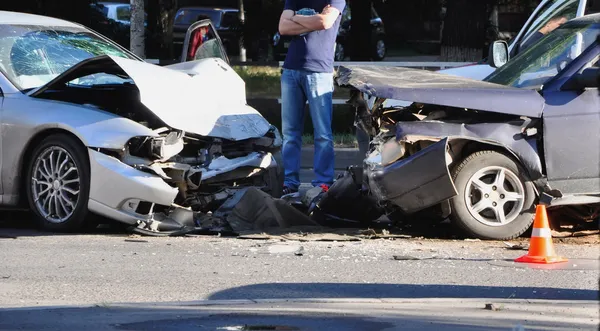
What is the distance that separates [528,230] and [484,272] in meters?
1.50

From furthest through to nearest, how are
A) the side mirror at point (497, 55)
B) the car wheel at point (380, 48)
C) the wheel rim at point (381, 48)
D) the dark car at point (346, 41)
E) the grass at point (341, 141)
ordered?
1. the wheel rim at point (381, 48)
2. the car wheel at point (380, 48)
3. the dark car at point (346, 41)
4. the grass at point (341, 141)
5. the side mirror at point (497, 55)

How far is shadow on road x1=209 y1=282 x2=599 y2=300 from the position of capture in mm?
6391

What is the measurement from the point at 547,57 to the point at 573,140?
1.00m

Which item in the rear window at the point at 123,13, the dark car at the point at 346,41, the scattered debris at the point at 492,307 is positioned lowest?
the dark car at the point at 346,41

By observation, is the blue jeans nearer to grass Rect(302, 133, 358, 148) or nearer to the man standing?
the man standing

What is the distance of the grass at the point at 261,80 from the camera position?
2081 centimetres

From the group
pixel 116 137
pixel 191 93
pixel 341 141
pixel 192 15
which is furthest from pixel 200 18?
pixel 116 137

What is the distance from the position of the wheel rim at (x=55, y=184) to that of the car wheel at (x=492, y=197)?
2.85 m

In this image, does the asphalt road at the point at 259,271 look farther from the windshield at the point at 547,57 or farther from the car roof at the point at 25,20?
the car roof at the point at 25,20

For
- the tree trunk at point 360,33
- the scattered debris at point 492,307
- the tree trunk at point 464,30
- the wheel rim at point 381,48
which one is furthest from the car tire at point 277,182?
the wheel rim at point 381,48

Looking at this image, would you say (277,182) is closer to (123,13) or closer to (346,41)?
(346,41)

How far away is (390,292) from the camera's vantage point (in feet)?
21.4

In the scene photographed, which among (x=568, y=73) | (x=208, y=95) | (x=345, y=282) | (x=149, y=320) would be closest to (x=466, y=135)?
(x=568, y=73)

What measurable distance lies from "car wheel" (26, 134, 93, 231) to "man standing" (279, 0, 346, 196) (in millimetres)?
2012
